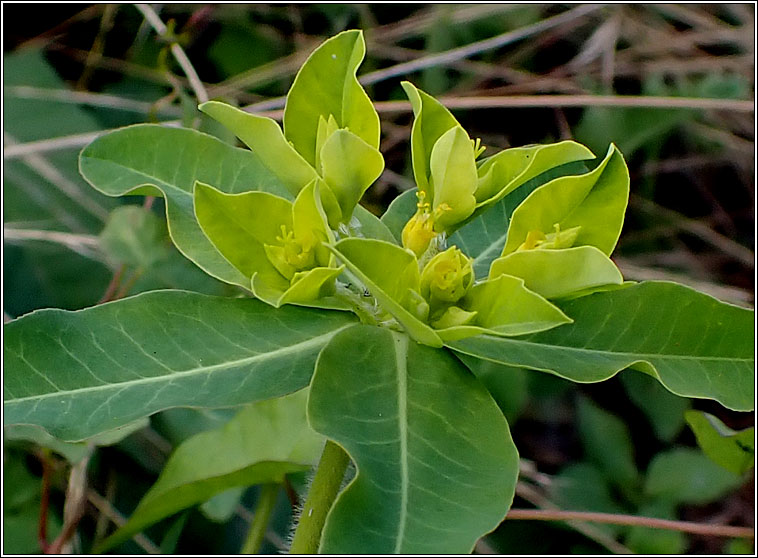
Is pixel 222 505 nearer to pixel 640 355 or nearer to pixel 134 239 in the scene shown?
pixel 134 239

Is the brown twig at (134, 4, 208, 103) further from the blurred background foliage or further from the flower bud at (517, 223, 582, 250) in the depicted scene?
the flower bud at (517, 223, 582, 250)

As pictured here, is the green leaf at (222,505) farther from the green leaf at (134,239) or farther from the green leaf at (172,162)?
the green leaf at (172,162)

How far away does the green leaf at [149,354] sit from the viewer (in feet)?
3.70

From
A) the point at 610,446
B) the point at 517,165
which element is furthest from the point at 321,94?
the point at 610,446

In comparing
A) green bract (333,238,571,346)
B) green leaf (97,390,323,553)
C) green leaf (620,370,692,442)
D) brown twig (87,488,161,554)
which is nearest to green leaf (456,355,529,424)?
green leaf (620,370,692,442)

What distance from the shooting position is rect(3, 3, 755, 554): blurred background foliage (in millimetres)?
2061

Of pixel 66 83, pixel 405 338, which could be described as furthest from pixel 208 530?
pixel 66 83

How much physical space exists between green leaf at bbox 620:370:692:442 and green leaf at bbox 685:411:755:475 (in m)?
0.84

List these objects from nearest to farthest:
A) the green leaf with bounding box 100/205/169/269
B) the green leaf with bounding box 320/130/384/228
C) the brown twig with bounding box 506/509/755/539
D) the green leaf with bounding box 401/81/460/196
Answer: the green leaf with bounding box 320/130/384/228 < the green leaf with bounding box 401/81/460/196 < the brown twig with bounding box 506/509/755/539 < the green leaf with bounding box 100/205/169/269

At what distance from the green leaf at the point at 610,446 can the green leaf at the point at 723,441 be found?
31.1 inches

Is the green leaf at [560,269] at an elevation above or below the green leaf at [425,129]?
below

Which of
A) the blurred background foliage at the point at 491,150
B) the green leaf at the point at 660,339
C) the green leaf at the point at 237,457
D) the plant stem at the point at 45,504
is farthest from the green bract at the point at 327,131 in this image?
the plant stem at the point at 45,504

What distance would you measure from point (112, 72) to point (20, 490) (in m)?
1.49

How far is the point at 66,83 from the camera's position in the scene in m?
2.70
